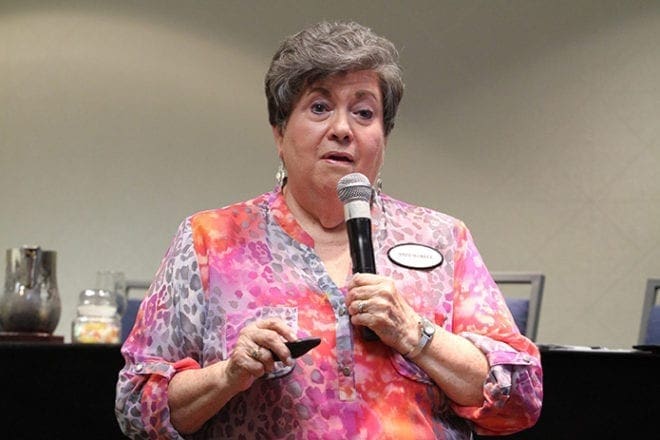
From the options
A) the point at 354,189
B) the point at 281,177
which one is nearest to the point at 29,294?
the point at 281,177

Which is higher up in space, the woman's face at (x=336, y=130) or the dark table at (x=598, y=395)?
the woman's face at (x=336, y=130)

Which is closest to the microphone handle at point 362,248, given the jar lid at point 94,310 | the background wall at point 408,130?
the jar lid at point 94,310

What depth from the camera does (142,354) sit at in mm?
1605

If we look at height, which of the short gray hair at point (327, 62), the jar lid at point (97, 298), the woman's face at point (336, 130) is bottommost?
the jar lid at point (97, 298)

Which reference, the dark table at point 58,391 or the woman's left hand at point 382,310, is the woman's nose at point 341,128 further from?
the dark table at point 58,391

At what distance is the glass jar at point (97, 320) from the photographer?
10.9 feet

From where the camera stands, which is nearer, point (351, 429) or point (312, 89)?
point (351, 429)

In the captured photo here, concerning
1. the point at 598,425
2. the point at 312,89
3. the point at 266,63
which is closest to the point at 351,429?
the point at 312,89

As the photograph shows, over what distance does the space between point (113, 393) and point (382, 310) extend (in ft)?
4.78

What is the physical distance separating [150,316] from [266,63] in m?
4.39

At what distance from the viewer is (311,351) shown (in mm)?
1564

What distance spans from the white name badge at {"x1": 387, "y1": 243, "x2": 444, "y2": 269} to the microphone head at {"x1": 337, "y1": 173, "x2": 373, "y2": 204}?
13 centimetres

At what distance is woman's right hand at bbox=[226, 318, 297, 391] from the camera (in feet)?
4.56

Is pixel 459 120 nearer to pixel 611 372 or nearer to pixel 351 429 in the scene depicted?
pixel 611 372
